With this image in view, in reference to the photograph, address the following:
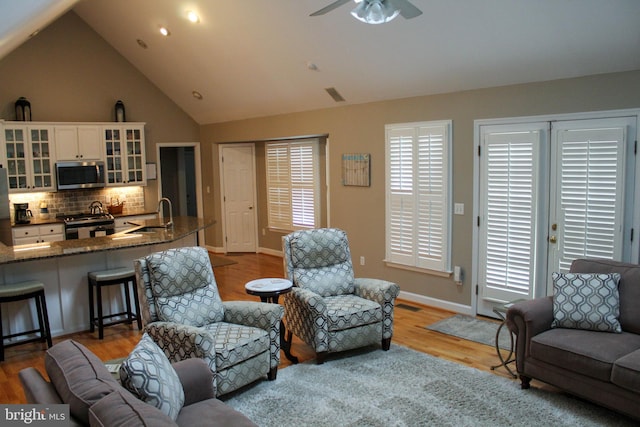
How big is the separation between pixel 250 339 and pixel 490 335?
2.53 meters

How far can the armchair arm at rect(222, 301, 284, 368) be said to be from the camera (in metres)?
3.86

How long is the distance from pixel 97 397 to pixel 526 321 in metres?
2.95

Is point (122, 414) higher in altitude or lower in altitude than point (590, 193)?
lower

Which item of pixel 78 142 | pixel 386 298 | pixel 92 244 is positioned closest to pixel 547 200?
pixel 386 298

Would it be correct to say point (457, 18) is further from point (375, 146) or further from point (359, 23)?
point (375, 146)

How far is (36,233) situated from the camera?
755 centimetres

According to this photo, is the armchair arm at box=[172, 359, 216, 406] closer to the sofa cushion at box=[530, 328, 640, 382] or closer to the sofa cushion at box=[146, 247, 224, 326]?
the sofa cushion at box=[146, 247, 224, 326]

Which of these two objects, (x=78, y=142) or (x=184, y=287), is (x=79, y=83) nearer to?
(x=78, y=142)

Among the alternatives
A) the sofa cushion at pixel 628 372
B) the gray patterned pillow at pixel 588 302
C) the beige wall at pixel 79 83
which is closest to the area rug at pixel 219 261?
the beige wall at pixel 79 83

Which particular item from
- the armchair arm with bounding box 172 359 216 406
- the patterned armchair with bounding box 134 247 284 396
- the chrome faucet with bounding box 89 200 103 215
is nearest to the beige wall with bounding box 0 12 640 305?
the chrome faucet with bounding box 89 200 103 215

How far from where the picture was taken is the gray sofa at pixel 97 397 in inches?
72.0

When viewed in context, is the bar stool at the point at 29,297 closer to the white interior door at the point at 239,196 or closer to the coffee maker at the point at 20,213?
the coffee maker at the point at 20,213

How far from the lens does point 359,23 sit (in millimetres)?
5074

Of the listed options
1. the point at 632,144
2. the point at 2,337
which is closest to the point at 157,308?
the point at 2,337
